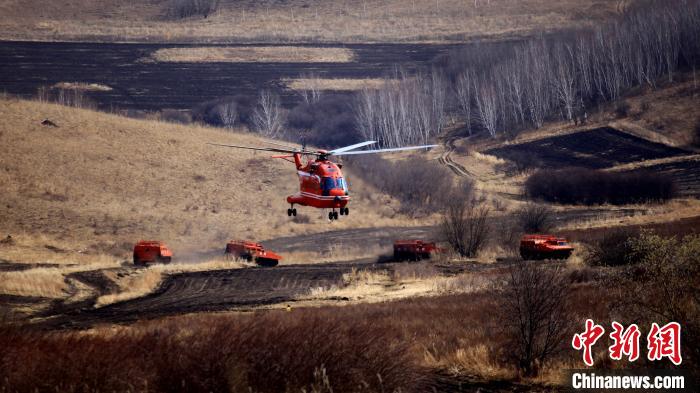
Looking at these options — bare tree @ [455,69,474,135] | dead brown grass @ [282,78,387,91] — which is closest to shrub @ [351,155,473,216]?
bare tree @ [455,69,474,135]

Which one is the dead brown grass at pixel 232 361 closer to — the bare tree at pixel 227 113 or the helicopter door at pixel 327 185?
the helicopter door at pixel 327 185

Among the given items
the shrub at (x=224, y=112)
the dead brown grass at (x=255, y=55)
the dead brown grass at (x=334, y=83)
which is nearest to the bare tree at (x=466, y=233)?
the shrub at (x=224, y=112)

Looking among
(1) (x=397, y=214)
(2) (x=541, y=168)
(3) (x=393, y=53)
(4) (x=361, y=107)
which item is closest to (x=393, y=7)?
(3) (x=393, y=53)

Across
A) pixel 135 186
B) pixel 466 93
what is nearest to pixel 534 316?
pixel 135 186

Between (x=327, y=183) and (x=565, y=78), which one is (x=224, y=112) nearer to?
(x=565, y=78)

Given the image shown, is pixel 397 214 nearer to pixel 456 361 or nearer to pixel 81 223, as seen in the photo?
pixel 81 223

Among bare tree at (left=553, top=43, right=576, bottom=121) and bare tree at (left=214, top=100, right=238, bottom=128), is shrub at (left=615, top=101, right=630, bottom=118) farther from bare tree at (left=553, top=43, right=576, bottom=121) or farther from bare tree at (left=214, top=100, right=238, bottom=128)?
bare tree at (left=214, top=100, right=238, bottom=128)
